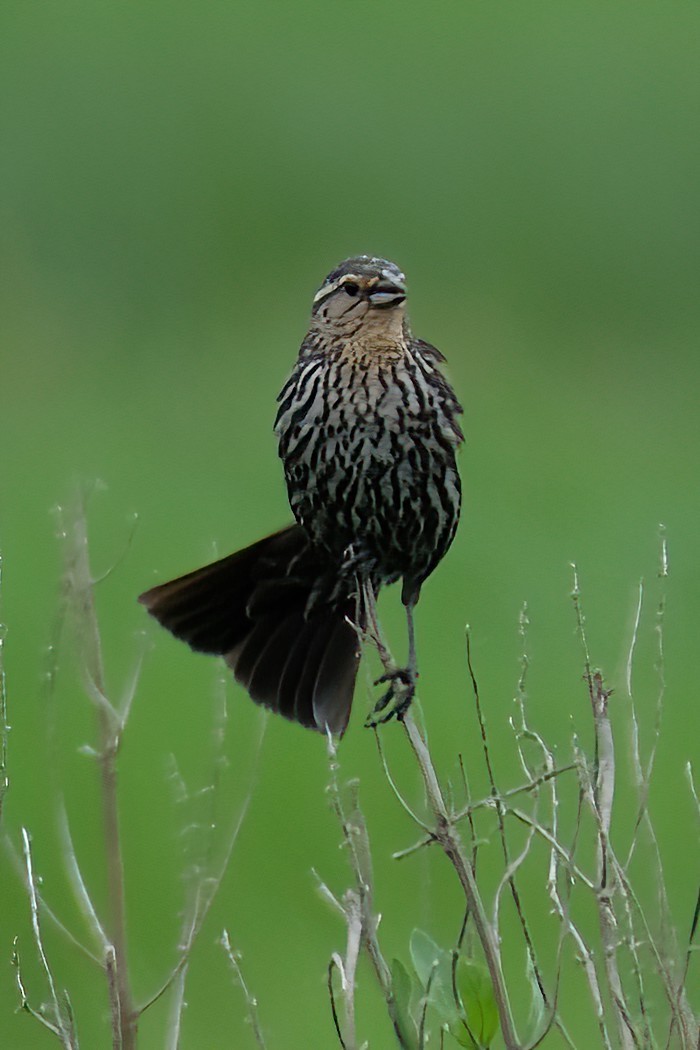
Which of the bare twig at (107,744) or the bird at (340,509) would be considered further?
the bird at (340,509)

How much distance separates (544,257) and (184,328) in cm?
240

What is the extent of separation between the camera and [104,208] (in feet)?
42.4

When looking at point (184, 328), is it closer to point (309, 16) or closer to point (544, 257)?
point (544, 257)

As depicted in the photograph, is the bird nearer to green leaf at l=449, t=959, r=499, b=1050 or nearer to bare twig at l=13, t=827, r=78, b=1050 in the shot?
green leaf at l=449, t=959, r=499, b=1050

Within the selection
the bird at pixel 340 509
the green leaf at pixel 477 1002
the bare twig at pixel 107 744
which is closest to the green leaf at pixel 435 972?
the green leaf at pixel 477 1002

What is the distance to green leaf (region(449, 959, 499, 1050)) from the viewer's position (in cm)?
329

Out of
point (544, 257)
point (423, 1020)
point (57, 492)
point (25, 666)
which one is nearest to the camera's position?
point (423, 1020)

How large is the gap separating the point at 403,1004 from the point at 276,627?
183 centimetres

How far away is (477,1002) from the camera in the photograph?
3297mm

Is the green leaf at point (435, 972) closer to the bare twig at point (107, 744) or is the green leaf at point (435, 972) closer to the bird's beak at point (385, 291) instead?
the bare twig at point (107, 744)

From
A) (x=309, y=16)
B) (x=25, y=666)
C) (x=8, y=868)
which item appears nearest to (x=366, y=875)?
(x=8, y=868)

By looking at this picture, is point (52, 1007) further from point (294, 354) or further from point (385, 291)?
point (294, 354)

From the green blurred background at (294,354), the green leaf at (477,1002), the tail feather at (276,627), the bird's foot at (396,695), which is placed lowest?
the green leaf at (477,1002)

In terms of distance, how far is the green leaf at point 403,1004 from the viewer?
321 cm
